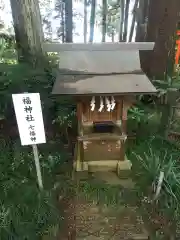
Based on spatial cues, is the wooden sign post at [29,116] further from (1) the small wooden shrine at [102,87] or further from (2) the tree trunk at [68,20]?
(2) the tree trunk at [68,20]

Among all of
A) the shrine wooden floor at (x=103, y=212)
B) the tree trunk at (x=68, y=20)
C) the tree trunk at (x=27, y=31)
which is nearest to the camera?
the shrine wooden floor at (x=103, y=212)

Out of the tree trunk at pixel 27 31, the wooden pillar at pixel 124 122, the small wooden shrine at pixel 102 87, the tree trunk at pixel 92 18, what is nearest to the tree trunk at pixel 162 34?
the small wooden shrine at pixel 102 87

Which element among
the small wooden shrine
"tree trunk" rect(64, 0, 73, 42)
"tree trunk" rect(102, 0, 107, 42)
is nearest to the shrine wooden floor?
the small wooden shrine

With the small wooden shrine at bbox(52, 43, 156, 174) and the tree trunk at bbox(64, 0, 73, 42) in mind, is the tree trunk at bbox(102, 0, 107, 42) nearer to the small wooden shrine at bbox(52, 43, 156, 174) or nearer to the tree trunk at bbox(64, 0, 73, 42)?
the tree trunk at bbox(64, 0, 73, 42)

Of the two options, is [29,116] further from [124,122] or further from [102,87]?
[124,122]

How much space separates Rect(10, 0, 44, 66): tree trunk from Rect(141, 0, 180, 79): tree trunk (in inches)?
92.1

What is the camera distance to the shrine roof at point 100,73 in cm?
256

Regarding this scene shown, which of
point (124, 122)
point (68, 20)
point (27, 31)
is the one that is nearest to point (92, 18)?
point (68, 20)

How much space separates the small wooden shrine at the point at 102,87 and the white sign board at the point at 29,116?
29 cm

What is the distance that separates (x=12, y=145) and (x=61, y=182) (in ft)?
4.18

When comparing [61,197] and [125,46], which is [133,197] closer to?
[61,197]

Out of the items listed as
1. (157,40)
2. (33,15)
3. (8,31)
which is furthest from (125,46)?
(8,31)

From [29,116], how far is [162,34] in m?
3.04

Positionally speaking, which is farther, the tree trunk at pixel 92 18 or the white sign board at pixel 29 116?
the tree trunk at pixel 92 18
